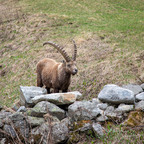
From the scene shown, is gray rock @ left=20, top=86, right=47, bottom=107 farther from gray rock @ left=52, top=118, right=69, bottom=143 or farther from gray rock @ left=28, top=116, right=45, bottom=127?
gray rock @ left=52, top=118, right=69, bottom=143

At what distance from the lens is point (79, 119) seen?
6199mm

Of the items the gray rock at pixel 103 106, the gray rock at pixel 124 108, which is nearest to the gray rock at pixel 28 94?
the gray rock at pixel 103 106

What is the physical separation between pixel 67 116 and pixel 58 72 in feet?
8.39

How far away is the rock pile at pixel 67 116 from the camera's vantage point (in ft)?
18.9

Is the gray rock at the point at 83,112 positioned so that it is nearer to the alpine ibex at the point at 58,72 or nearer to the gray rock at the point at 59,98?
the gray rock at the point at 59,98

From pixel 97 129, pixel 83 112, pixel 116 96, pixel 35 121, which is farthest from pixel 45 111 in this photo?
pixel 116 96

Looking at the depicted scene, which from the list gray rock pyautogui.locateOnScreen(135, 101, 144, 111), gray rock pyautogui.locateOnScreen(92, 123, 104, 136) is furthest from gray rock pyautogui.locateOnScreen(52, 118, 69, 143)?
gray rock pyautogui.locateOnScreen(135, 101, 144, 111)

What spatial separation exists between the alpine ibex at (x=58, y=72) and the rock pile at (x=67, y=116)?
146cm

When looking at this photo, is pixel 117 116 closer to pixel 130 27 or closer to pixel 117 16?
pixel 130 27

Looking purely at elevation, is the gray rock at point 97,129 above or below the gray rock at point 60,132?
above

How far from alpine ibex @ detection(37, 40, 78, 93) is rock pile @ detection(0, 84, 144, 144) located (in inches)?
57.3

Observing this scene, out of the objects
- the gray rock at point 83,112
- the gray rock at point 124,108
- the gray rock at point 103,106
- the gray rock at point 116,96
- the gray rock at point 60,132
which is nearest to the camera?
the gray rock at point 60,132

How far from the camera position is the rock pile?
18.9ft

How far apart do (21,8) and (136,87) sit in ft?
67.0
